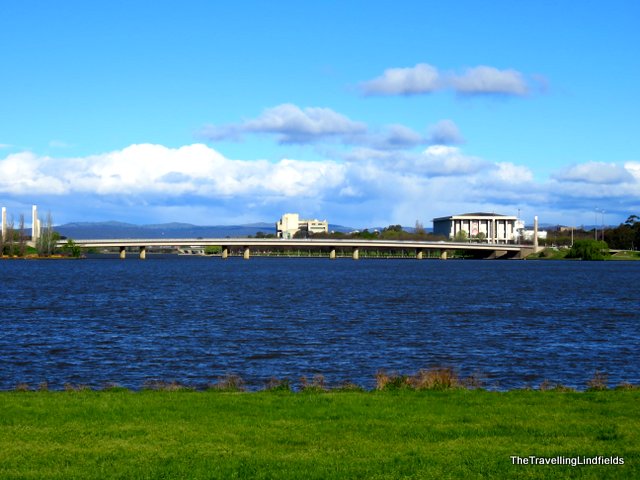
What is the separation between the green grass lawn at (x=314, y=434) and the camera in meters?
13.1

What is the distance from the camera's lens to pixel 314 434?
51.3 ft

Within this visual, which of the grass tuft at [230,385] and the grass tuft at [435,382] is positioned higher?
the grass tuft at [435,382]

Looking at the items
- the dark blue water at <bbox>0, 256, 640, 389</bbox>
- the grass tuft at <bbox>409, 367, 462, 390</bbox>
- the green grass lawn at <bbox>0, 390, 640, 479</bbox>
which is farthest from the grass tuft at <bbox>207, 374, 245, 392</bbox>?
the grass tuft at <bbox>409, 367, 462, 390</bbox>

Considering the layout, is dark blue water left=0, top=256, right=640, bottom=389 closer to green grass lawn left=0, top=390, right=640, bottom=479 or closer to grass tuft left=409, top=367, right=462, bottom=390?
grass tuft left=409, top=367, right=462, bottom=390

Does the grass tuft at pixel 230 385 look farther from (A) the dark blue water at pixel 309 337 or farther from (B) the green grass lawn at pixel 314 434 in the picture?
(B) the green grass lawn at pixel 314 434

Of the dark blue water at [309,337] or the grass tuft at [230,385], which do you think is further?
the dark blue water at [309,337]

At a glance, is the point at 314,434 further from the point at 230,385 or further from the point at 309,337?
the point at 309,337

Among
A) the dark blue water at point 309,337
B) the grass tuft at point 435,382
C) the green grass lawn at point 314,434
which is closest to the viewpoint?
the green grass lawn at point 314,434

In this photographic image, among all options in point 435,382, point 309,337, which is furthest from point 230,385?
point 309,337

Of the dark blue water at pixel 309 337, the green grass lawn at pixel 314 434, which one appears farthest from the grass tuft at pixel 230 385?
the green grass lawn at pixel 314 434

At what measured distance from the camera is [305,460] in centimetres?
1363

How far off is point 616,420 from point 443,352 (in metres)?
20.9

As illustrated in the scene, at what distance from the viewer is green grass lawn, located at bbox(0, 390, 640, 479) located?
1309cm

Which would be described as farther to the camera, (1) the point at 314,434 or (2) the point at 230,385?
(2) the point at 230,385
